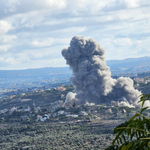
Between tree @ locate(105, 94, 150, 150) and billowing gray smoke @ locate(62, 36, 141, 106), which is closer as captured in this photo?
tree @ locate(105, 94, 150, 150)

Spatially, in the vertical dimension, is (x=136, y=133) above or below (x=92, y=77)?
below

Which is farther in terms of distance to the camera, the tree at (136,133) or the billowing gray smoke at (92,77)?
the billowing gray smoke at (92,77)

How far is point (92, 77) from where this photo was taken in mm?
70688

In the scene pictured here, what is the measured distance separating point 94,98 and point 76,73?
7.31 meters

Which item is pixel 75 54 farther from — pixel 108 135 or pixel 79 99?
pixel 108 135

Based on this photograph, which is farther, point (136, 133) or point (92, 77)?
point (92, 77)

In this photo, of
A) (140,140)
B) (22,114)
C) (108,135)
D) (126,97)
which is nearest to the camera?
(140,140)

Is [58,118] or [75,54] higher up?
[75,54]

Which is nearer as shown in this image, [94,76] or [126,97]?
[94,76]

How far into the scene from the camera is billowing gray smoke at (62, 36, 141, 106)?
71812mm

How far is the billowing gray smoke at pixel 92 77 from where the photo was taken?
7181 centimetres

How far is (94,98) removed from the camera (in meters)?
74.9

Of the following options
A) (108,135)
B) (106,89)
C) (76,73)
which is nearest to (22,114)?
(76,73)

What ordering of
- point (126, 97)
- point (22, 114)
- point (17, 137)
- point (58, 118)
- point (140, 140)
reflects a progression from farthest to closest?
point (126, 97) → point (22, 114) → point (58, 118) → point (17, 137) → point (140, 140)
